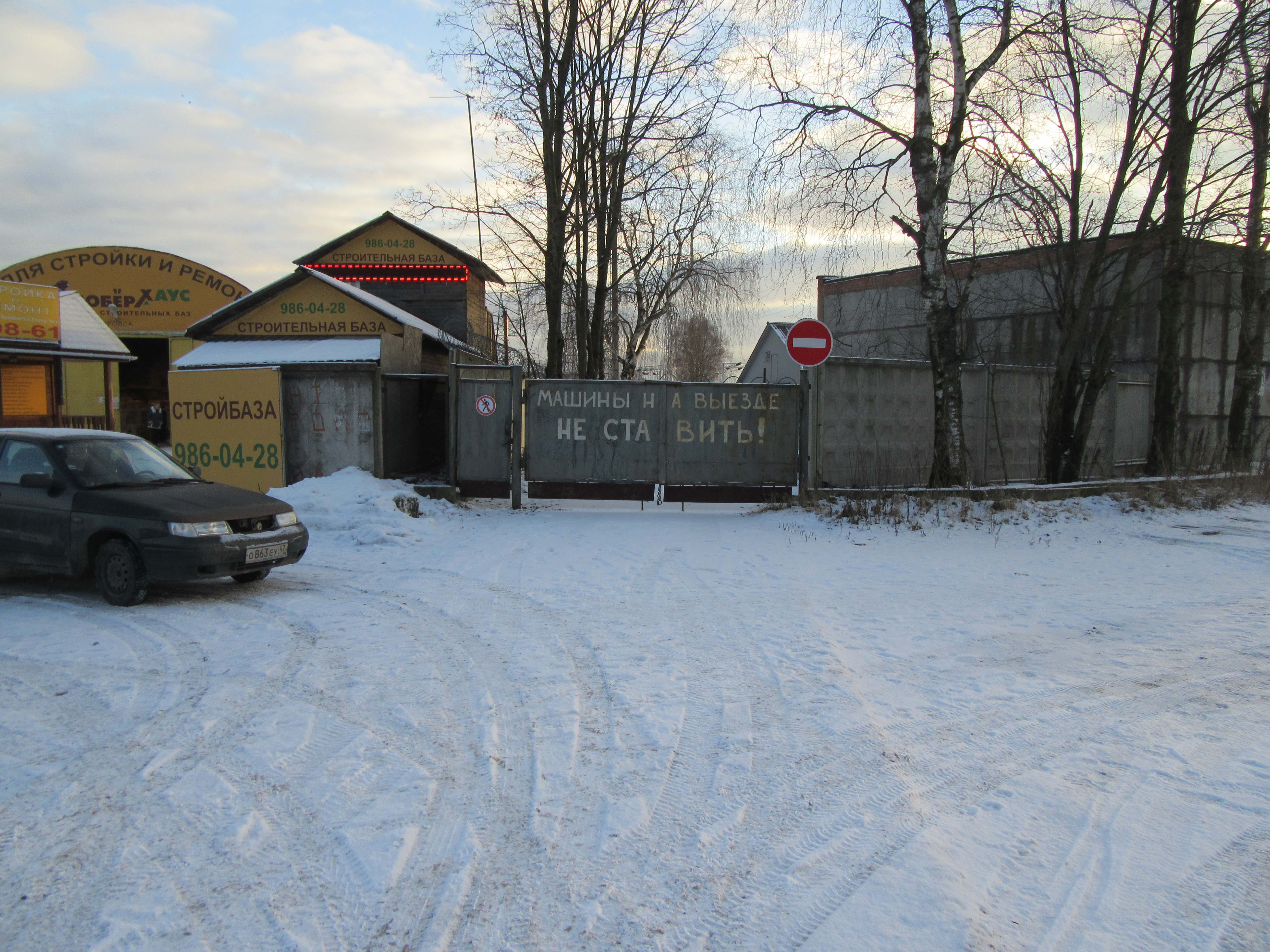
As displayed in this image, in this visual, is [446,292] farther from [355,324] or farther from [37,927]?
[37,927]

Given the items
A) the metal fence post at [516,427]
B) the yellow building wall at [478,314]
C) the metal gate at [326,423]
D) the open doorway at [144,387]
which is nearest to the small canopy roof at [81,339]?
the open doorway at [144,387]

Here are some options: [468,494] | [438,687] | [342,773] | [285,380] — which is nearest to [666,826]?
[342,773]

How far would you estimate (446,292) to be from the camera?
27984 mm

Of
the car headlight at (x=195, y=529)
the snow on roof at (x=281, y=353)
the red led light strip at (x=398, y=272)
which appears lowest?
the car headlight at (x=195, y=529)

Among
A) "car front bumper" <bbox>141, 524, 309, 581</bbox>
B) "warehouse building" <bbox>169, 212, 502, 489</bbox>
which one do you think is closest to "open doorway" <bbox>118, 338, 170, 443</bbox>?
"warehouse building" <bbox>169, 212, 502, 489</bbox>

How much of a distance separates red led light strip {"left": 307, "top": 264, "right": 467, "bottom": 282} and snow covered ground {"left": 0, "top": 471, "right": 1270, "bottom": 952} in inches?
873

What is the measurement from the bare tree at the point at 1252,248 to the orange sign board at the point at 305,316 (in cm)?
1562

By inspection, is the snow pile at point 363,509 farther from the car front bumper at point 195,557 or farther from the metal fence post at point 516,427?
the car front bumper at point 195,557

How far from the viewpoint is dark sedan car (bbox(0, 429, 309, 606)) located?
6.77 m

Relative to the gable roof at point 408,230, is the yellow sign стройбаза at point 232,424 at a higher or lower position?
lower

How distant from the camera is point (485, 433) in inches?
508

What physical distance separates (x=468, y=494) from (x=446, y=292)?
17.0 m

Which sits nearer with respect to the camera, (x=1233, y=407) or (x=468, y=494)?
(x=468, y=494)

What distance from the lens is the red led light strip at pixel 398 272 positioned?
28188mm
